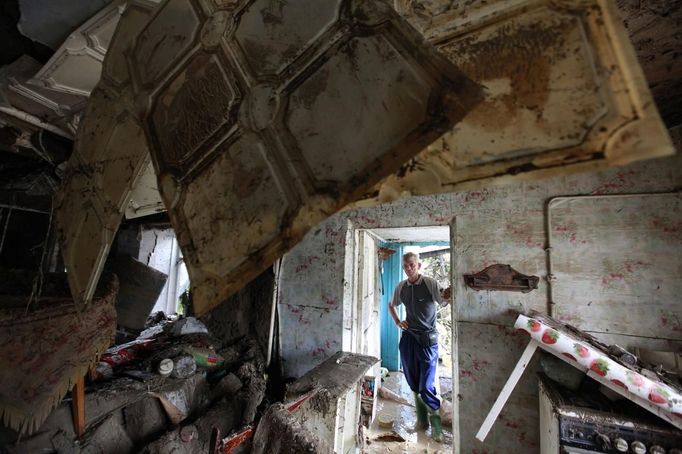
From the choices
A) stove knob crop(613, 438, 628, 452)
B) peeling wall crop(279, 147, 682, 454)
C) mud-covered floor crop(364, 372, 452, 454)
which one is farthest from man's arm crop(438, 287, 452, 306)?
stove knob crop(613, 438, 628, 452)

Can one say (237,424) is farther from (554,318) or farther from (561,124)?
(561,124)

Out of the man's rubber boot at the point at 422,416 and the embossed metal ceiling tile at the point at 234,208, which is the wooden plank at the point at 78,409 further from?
the man's rubber boot at the point at 422,416

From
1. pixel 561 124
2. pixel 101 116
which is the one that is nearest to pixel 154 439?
pixel 101 116

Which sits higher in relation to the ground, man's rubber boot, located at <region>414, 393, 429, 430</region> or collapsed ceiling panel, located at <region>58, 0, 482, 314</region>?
collapsed ceiling panel, located at <region>58, 0, 482, 314</region>

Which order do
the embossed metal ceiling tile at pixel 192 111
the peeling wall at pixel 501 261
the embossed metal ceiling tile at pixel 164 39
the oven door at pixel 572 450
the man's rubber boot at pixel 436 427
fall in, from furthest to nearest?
the man's rubber boot at pixel 436 427
the peeling wall at pixel 501 261
the oven door at pixel 572 450
the embossed metal ceiling tile at pixel 164 39
the embossed metal ceiling tile at pixel 192 111

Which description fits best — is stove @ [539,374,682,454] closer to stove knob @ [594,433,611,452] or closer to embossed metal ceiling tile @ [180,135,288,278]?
stove knob @ [594,433,611,452]

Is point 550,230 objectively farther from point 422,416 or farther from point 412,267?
point 422,416

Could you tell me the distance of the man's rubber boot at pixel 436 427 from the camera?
3.49m

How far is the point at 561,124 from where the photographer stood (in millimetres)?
527

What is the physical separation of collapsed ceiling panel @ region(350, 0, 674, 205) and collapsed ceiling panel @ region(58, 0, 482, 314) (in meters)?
0.16

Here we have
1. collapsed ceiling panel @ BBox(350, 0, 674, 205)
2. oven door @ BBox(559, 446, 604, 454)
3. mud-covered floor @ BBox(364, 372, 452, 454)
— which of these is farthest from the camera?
mud-covered floor @ BBox(364, 372, 452, 454)

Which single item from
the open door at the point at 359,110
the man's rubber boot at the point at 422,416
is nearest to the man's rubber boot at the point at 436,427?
the man's rubber boot at the point at 422,416

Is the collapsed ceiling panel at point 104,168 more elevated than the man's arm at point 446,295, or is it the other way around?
the collapsed ceiling panel at point 104,168

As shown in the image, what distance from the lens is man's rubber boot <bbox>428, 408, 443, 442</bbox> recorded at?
3491 mm
